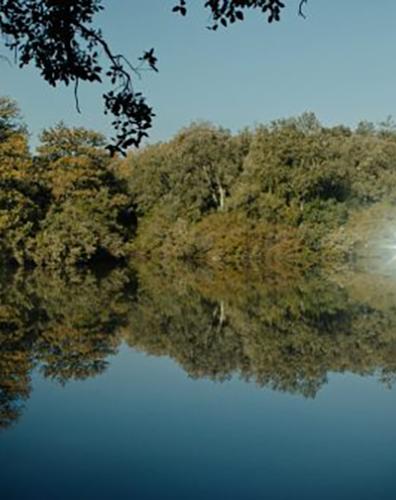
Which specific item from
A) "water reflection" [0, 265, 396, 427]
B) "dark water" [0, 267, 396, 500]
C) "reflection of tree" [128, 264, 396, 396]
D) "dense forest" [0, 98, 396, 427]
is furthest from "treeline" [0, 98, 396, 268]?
"dark water" [0, 267, 396, 500]

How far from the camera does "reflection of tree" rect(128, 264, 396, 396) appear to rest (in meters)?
13.5

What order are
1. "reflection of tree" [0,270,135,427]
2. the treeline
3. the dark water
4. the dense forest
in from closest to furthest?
the dark water
"reflection of tree" [0,270,135,427]
the dense forest
the treeline

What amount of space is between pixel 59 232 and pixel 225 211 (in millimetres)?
13424

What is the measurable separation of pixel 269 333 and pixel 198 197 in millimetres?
30381

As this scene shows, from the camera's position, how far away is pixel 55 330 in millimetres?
17797

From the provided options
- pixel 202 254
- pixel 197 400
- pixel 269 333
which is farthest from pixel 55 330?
pixel 202 254

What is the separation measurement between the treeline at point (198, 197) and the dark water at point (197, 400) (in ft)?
53.9

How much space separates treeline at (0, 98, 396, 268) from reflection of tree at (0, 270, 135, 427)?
31.7ft

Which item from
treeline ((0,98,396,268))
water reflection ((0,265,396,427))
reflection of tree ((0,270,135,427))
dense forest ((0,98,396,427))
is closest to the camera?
reflection of tree ((0,270,135,427))

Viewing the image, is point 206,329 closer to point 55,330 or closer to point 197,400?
point 55,330

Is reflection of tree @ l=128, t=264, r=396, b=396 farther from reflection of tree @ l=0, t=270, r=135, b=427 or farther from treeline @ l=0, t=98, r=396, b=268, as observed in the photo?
treeline @ l=0, t=98, r=396, b=268

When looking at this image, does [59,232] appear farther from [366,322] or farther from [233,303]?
[366,322]

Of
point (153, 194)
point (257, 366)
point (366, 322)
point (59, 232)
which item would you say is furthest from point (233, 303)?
point (153, 194)

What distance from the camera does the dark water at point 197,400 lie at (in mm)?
7500
